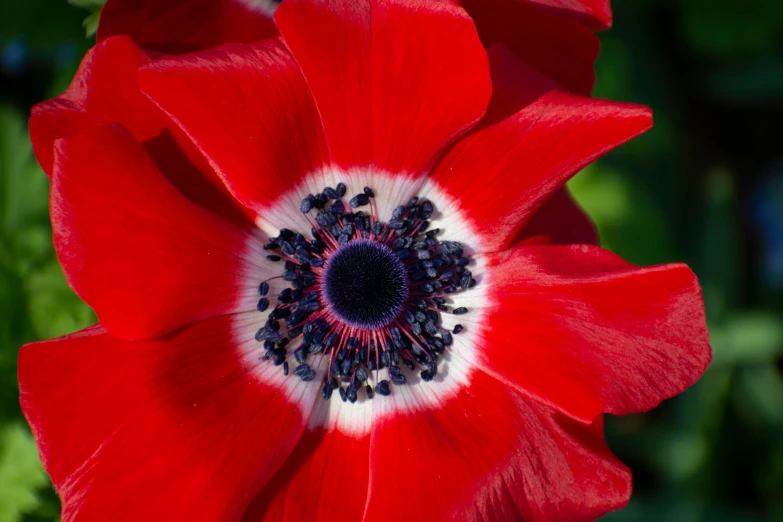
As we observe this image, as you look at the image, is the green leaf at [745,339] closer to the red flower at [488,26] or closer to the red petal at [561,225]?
the red petal at [561,225]

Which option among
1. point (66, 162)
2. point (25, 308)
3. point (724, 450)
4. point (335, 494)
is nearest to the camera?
point (66, 162)

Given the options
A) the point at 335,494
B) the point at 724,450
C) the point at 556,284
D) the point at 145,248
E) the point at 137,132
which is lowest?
the point at 724,450

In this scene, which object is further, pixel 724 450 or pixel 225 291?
pixel 724 450

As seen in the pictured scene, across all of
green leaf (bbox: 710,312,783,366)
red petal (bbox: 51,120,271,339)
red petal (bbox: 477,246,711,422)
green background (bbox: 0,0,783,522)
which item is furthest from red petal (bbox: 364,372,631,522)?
green leaf (bbox: 710,312,783,366)

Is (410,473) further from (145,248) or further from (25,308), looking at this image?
(25,308)

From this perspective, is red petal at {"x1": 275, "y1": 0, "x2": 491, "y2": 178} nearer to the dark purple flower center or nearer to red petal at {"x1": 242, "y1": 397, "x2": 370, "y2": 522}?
the dark purple flower center

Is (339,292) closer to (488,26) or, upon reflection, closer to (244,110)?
(244,110)

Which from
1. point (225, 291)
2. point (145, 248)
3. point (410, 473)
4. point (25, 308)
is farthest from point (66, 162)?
point (25, 308)
